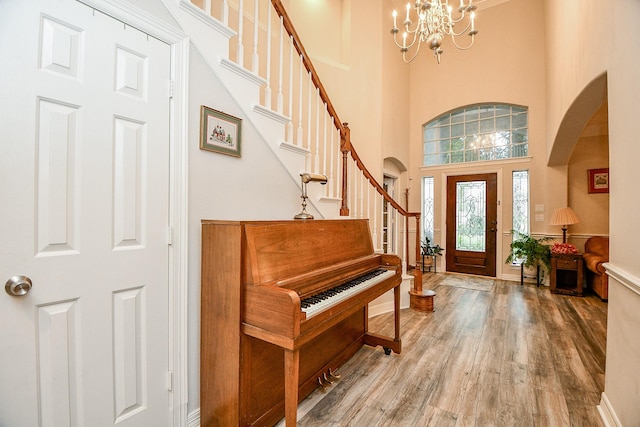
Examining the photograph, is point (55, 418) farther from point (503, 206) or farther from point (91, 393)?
point (503, 206)

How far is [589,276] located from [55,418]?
6.08 metres

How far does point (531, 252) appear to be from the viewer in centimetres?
456

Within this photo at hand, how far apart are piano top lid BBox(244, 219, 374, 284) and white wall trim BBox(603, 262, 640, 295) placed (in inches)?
55.7

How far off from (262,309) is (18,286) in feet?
2.85

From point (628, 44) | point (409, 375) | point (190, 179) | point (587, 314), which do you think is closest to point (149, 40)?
point (190, 179)

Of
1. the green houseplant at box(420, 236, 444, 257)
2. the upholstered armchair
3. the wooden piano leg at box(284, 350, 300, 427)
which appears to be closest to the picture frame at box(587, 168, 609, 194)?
the upholstered armchair

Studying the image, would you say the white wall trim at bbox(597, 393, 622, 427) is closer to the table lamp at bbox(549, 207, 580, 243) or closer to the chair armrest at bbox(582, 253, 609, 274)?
the chair armrest at bbox(582, 253, 609, 274)


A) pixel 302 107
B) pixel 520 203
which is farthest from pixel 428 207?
pixel 302 107

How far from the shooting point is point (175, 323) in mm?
1404

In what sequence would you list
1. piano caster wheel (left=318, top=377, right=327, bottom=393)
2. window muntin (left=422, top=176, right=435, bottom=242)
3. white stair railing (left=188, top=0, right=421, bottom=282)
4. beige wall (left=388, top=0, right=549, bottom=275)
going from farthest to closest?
window muntin (left=422, top=176, right=435, bottom=242), beige wall (left=388, top=0, right=549, bottom=275), white stair railing (left=188, top=0, right=421, bottom=282), piano caster wheel (left=318, top=377, right=327, bottom=393)

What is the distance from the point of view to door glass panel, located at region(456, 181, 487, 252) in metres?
5.38

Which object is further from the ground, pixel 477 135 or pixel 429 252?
pixel 477 135

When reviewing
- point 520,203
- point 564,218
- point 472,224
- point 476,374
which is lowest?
point 476,374

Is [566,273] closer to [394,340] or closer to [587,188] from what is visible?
[587,188]
